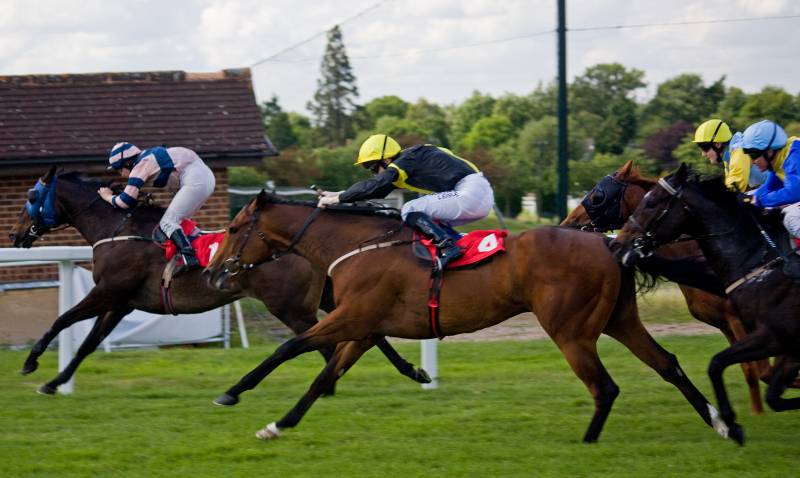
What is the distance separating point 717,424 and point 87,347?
494 centimetres

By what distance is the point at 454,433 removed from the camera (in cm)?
706

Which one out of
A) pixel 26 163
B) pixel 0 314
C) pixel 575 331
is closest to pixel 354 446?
pixel 575 331

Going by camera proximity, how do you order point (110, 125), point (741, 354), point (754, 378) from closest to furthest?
point (741, 354), point (754, 378), point (110, 125)

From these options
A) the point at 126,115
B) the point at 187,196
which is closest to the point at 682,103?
the point at 126,115

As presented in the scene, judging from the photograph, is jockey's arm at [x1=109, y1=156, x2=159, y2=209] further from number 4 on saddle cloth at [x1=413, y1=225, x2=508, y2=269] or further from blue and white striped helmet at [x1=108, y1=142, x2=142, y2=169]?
number 4 on saddle cloth at [x1=413, y1=225, x2=508, y2=269]

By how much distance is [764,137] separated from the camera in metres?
6.84

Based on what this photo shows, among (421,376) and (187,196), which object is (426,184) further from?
Answer: (187,196)

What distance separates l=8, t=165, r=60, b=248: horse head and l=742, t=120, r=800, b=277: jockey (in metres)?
5.65

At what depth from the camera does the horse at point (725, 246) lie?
660cm

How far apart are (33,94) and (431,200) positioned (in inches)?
412

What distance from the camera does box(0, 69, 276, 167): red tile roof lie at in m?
14.8

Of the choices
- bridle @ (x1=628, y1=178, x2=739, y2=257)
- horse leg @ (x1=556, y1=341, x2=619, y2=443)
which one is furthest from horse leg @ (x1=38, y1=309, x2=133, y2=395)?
bridle @ (x1=628, y1=178, x2=739, y2=257)

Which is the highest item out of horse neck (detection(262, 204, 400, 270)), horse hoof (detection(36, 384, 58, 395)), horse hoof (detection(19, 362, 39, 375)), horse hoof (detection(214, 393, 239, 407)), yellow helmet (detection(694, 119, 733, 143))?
yellow helmet (detection(694, 119, 733, 143))

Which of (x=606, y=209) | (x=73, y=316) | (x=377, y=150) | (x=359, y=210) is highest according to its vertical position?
(x=377, y=150)
